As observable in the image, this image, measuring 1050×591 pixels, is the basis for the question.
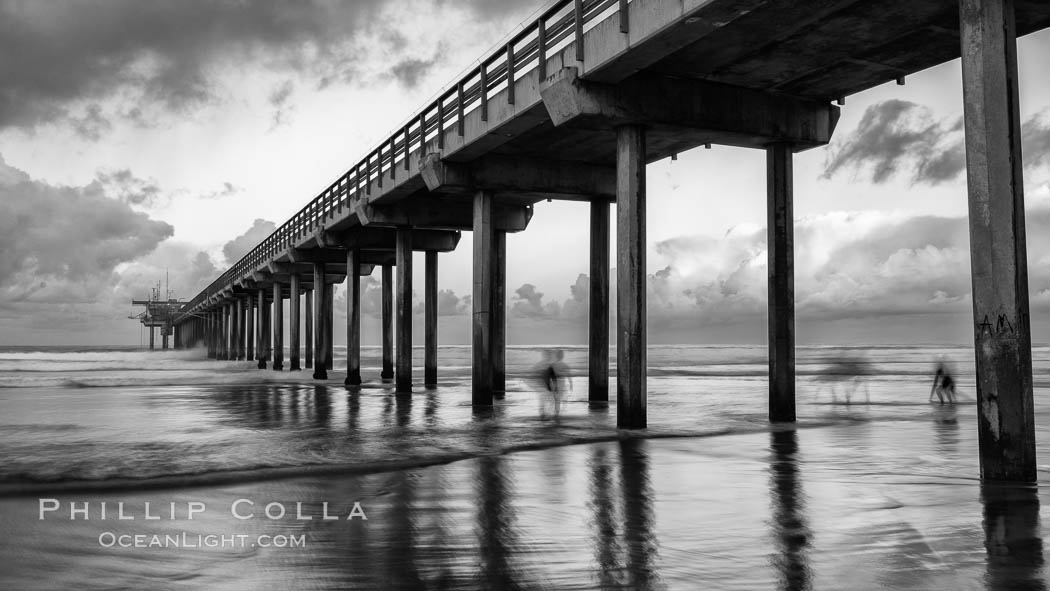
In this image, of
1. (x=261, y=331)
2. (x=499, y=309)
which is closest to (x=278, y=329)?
(x=261, y=331)

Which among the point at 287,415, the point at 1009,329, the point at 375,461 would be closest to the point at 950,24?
the point at 1009,329

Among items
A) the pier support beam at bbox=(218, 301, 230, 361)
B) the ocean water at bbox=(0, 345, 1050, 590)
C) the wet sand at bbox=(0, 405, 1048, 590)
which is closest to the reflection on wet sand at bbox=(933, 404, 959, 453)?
the ocean water at bbox=(0, 345, 1050, 590)

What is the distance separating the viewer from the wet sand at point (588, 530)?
17.1 feet

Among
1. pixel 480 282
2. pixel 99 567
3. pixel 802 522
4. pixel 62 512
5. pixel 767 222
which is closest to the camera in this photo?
pixel 99 567

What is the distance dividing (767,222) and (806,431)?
13.3 ft

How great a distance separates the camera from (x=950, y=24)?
12.4 m

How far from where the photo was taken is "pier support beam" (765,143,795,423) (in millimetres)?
15523

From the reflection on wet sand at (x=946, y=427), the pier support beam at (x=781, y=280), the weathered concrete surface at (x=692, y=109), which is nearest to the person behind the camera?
the reflection on wet sand at (x=946, y=427)

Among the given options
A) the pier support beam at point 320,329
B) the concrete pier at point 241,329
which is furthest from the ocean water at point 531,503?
the concrete pier at point 241,329

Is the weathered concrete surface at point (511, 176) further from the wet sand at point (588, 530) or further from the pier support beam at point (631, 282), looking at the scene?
the wet sand at point (588, 530)

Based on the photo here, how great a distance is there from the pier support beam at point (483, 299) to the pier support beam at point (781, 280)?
7071 millimetres

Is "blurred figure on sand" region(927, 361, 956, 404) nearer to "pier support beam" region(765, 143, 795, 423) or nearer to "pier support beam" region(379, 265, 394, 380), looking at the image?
"pier support beam" region(765, 143, 795, 423)

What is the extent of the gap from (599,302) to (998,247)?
12787 millimetres

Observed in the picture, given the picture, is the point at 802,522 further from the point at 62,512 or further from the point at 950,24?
the point at 950,24
